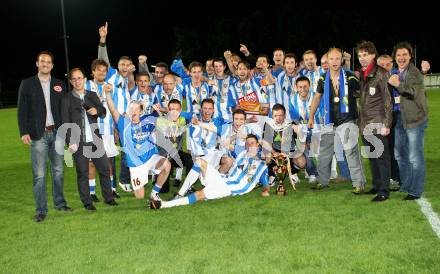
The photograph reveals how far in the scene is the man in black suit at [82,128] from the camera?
21.3 ft

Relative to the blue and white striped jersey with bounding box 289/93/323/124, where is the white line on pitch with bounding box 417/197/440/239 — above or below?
below

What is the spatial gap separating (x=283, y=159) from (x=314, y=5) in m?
57.5

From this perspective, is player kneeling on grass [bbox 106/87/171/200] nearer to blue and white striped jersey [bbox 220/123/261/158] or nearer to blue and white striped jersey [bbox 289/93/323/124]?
blue and white striped jersey [bbox 220/123/261/158]

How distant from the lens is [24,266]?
4695 mm

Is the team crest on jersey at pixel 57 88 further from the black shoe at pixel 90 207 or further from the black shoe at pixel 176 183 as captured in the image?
the black shoe at pixel 176 183

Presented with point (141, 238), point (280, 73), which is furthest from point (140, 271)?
point (280, 73)

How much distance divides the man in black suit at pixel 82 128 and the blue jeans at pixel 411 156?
3.87m

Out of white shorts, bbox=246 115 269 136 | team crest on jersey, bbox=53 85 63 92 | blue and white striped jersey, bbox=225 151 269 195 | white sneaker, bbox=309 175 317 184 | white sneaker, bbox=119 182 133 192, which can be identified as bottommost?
white sneaker, bbox=309 175 317 184

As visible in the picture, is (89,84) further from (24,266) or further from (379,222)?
(379,222)

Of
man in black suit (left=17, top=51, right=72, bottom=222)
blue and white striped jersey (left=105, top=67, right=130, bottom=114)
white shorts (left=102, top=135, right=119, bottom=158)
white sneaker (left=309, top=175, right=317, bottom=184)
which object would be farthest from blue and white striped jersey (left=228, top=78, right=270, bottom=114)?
man in black suit (left=17, top=51, right=72, bottom=222)

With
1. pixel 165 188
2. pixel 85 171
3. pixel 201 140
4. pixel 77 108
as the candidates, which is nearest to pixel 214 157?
pixel 201 140

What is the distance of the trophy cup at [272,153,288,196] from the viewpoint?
23.5 feet

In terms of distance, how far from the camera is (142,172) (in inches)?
285

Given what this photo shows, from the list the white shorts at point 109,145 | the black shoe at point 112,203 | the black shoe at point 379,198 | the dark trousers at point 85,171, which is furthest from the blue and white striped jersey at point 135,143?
the black shoe at point 379,198
